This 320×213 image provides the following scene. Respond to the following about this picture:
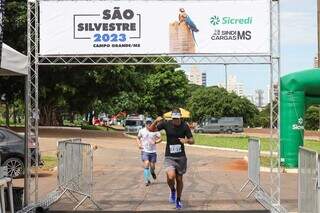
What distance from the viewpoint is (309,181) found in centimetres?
759

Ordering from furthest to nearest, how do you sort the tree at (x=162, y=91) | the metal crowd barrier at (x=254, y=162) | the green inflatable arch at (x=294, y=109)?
the tree at (x=162, y=91) → the green inflatable arch at (x=294, y=109) → the metal crowd barrier at (x=254, y=162)

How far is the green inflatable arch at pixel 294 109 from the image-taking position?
22391 mm

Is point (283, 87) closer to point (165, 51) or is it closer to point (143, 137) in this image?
point (143, 137)

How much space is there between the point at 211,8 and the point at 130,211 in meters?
4.39

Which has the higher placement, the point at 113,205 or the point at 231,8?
the point at 231,8

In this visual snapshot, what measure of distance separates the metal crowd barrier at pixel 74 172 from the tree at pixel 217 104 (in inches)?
3224

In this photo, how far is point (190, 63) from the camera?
41.4 feet

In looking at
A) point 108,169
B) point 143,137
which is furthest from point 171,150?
point 108,169

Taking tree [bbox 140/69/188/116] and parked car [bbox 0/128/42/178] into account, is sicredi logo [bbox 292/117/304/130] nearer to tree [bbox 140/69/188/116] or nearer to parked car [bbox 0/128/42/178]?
parked car [bbox 0/128/42/178]

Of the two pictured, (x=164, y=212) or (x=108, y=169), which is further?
(x=108, y=169)

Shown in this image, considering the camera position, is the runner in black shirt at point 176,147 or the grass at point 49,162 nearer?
the runner in black shirt at point 176,147

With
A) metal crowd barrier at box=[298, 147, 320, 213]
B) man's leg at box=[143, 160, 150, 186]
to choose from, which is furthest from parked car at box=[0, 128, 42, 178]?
metal crowd barrier at box=[298, 147, 320, 213]

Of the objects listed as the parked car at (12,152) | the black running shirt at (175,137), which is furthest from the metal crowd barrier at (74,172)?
the parked car at (12,152)

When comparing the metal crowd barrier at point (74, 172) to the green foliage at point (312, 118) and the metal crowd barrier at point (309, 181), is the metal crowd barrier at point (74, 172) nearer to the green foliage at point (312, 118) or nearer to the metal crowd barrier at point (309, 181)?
the metal crowd barrier at point (309, 181)
